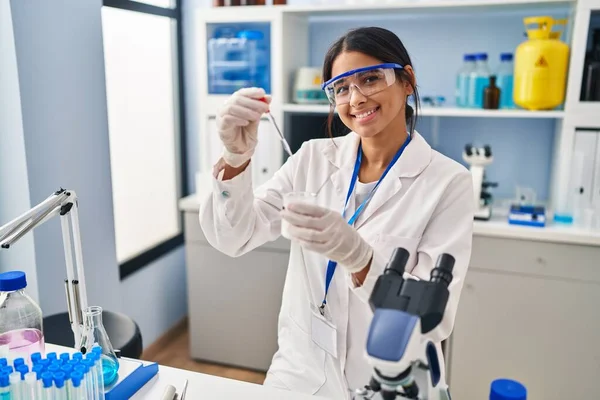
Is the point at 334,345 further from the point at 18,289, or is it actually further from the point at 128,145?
the point at 128,145

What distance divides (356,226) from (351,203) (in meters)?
0.07

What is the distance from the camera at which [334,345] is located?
1335mm

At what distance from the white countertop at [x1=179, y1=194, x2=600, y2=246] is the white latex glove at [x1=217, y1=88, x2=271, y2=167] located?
1383 millimetres

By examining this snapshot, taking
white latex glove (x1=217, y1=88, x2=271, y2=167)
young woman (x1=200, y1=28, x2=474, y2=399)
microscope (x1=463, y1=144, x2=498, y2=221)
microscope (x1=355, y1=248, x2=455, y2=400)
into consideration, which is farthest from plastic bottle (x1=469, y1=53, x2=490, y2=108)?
microscope (x1=355, y1=248, x2=455, y2=400)

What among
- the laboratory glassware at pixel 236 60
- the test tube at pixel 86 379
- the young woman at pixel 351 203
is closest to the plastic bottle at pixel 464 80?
the laboratory glassware at pixel 236 60

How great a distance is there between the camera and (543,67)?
2270 mm

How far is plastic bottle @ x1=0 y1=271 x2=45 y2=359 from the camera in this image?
3.79ft

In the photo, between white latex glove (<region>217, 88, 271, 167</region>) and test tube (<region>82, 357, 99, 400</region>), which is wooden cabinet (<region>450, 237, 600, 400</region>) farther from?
test tube (<region>82, 357, 99, 400</region>)

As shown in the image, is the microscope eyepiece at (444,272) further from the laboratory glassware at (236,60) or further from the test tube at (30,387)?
the laboratory glassware at (236,60)

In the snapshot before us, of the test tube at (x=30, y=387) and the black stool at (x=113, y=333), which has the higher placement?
the test tube at (x=30, y=387)

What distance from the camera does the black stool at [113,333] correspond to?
1.87 meters

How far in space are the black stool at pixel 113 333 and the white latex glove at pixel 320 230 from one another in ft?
3.56

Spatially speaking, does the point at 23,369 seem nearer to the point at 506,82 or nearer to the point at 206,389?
the point at 206,389

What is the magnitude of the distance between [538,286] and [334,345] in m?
1.30
